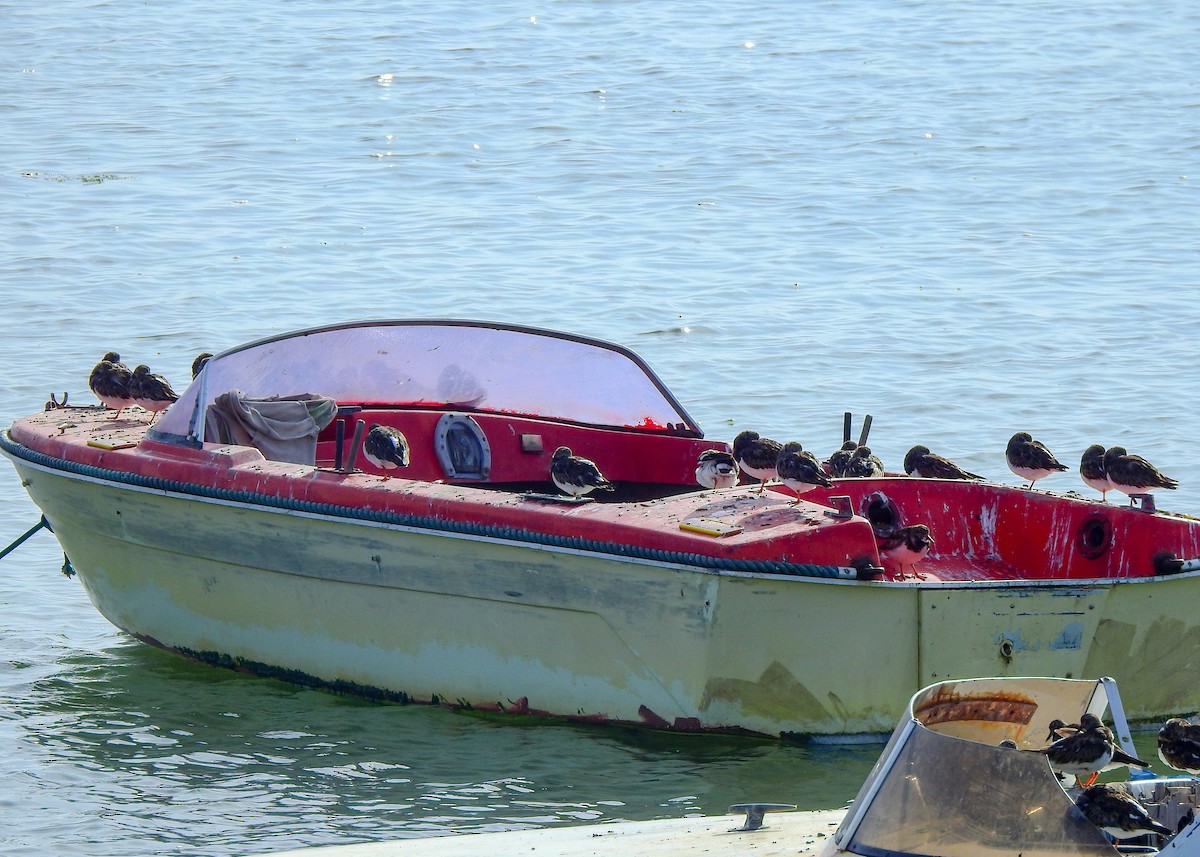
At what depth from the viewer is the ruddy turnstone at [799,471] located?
8820 millimetres

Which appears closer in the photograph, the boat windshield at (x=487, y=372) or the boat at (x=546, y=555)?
the boat at (x=546, y=555)

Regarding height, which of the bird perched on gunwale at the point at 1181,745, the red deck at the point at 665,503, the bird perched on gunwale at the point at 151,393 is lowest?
the bird perched on gunwale at the point at 1181,745

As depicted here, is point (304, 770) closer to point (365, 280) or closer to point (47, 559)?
point (47, 559)

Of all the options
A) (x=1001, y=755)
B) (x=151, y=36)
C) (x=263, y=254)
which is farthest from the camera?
(x=151, y=36)

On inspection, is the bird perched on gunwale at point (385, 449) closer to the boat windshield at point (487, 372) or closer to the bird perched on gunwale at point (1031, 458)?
the boat windshield at point (487, 372)

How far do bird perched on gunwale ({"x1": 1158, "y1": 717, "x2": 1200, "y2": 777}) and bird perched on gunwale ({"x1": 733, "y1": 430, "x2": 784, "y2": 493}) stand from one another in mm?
2803

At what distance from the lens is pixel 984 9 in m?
36.8

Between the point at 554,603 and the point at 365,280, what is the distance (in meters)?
12.4

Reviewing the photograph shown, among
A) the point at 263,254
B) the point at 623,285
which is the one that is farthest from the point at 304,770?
the point at 263,254

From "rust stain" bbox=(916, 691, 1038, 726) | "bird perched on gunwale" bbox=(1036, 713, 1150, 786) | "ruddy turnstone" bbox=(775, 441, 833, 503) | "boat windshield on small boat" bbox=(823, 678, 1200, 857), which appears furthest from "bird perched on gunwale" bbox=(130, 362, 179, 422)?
"bird perched on gunwale" bbox=(1036, 713, 1150, 786)

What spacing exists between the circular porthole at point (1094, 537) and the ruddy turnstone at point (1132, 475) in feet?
1.25

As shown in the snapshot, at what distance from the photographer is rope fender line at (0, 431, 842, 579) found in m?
7.73

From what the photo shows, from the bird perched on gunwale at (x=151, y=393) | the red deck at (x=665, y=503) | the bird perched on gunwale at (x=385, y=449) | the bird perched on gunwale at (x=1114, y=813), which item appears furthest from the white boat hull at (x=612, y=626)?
the bird perched on gunwale at (x=1114, y=813)

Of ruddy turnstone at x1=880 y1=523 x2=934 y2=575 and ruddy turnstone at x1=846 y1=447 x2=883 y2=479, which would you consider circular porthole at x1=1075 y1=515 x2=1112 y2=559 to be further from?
ruddy turnstone at x1=846 y1=447 x2=883 y2=479
